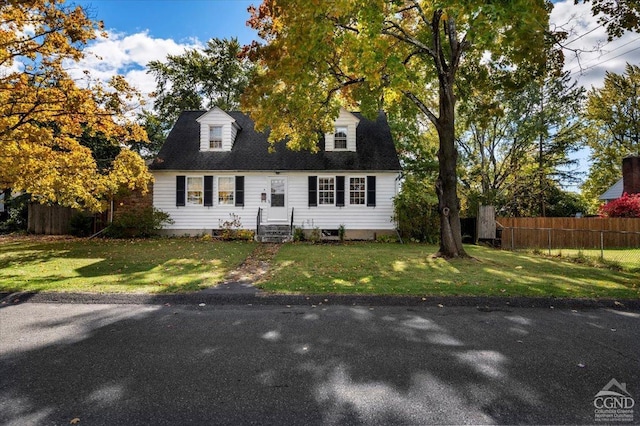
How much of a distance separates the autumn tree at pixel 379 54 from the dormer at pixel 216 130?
5863 mm

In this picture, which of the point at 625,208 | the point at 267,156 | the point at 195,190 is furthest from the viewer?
the point at 267,156

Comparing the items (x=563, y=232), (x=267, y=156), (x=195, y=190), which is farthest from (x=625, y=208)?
(x=195, y=190)


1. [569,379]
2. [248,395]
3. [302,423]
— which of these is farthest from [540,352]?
[248,395]

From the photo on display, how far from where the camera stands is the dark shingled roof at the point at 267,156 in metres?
18.5

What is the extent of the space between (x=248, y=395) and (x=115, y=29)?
42.8 ft

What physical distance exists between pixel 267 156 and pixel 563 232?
15.9m

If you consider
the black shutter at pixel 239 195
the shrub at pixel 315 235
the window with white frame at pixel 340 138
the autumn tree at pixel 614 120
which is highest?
the autumn tree at pixel 614 120

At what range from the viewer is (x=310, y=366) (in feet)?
11.9

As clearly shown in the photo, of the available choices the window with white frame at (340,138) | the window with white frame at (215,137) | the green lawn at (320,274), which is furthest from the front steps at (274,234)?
the window with white frame at (215,137)

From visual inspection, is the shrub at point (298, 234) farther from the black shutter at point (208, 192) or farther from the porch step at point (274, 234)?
the black shutter at point (208, 192)

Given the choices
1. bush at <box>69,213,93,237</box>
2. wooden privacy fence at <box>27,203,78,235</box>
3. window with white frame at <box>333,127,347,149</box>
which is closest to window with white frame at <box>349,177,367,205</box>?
window with white frame at <box>333,127,347,149</box>

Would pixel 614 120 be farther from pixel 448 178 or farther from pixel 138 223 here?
pixel 138 223

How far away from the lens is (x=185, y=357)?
12.7 feet

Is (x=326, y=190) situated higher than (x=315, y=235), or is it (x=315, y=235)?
(x=326, y=190)
